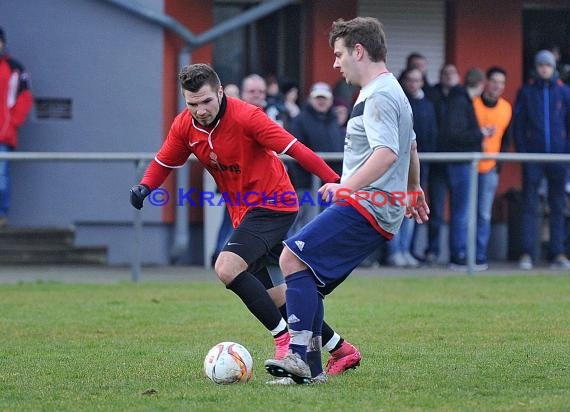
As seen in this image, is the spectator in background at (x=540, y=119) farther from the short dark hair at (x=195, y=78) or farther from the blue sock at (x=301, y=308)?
the blue sock at (x=301, y=308)

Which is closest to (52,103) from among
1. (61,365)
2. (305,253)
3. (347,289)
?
(347,289)

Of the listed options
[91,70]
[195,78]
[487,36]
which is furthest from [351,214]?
[487,36]

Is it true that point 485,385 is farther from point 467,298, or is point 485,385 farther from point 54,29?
point 54,29

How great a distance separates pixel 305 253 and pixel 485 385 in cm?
124

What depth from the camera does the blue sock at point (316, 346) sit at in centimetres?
732

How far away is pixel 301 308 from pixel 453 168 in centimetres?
765

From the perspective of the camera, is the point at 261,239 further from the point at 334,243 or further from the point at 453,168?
the point at 453,168

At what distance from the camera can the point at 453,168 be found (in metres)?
14.5

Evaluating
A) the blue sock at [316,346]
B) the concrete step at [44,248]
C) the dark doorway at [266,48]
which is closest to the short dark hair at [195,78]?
the blue sock at [316,346]

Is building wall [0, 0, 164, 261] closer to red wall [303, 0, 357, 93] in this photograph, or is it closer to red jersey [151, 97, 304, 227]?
red wall [303, 0, 357, 93]

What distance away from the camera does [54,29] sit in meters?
15.9

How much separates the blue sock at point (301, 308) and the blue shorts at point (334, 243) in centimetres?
7

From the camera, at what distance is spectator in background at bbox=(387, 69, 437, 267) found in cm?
1488

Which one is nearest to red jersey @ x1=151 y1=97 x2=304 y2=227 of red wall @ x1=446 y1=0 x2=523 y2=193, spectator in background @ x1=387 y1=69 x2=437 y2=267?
spectator in background @ x1=387 y1=69 x2=437 y2=267
